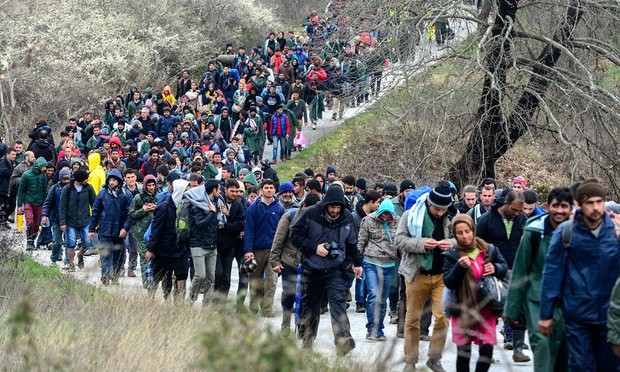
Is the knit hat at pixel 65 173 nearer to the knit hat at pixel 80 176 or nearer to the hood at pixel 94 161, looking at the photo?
the knit hat at pixel 80 176

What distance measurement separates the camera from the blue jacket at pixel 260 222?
14078 mm

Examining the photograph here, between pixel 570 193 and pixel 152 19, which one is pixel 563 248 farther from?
pixel 152 19

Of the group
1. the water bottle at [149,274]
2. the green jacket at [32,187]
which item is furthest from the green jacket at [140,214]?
the green jacket at [32,187]

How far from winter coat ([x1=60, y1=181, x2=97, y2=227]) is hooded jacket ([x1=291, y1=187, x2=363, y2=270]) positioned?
6.88 metres

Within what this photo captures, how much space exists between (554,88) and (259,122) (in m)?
8.96

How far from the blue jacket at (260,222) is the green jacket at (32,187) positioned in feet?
22.8

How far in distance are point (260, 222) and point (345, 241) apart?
2562 mm

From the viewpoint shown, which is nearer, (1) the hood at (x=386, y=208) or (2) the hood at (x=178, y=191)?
(1) the hood at (x=386, y=208)

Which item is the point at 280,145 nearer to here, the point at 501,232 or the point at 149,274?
Answer: the point at 149,274

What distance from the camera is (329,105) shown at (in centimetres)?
3466

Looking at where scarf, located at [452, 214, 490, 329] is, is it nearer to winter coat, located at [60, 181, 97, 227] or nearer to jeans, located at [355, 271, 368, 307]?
jeans, located at [355, 271, 368, 307]

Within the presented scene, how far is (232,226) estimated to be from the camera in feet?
47.1

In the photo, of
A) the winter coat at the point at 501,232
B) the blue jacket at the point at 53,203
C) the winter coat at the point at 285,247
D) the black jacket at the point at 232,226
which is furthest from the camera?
the blue jacket at the point at 53,203

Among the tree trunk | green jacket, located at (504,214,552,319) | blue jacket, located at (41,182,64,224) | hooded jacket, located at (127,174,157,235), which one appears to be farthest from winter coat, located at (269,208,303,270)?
the tree trunk
